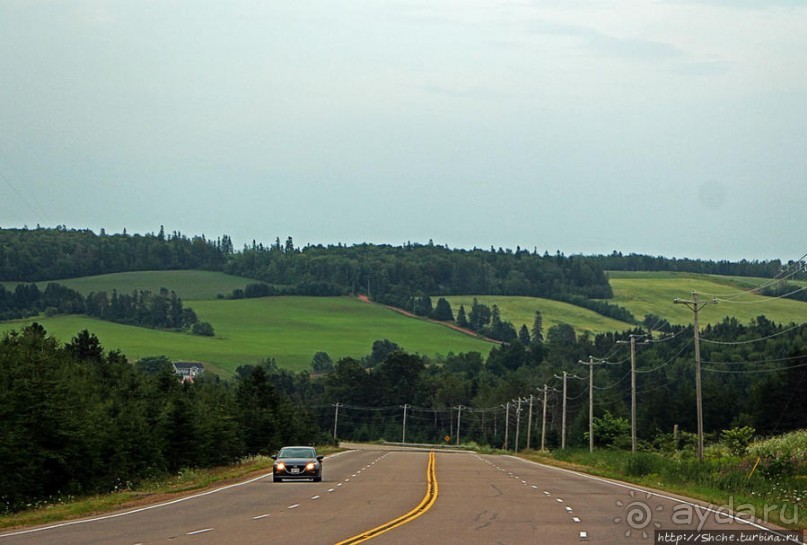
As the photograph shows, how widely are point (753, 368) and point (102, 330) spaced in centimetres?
9287

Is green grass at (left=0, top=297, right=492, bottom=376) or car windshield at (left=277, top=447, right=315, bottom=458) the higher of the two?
car windshield at (left=277, top=447, right=315, bottom=458)

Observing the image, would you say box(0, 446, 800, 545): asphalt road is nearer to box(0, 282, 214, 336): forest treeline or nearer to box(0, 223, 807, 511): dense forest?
box(0, 223, 807, 511): dense forest

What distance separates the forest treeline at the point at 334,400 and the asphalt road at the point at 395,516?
185 inches

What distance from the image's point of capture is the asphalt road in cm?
2305

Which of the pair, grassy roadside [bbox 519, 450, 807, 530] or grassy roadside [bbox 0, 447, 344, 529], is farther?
grassy roadside [bbox 519, 450, 807, 530]

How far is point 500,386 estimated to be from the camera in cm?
17362

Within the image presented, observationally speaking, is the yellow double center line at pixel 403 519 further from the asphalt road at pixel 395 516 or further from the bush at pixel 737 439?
the bush at pixel 737 439

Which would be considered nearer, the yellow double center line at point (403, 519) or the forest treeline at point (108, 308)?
the yellow double center line at point (403, 519)

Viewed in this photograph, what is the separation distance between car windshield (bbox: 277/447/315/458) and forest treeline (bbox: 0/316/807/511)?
5.02 m

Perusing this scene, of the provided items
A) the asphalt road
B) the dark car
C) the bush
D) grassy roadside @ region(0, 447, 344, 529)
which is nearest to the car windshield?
the dark car

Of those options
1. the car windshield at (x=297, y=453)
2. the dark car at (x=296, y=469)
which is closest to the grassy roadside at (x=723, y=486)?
the dark car at (x=296, y=469)

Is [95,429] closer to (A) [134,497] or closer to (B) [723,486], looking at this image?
(A) [134,497]

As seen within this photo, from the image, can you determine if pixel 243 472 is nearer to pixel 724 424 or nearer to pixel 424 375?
pixel 724 424

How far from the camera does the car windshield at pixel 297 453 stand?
47.4m
